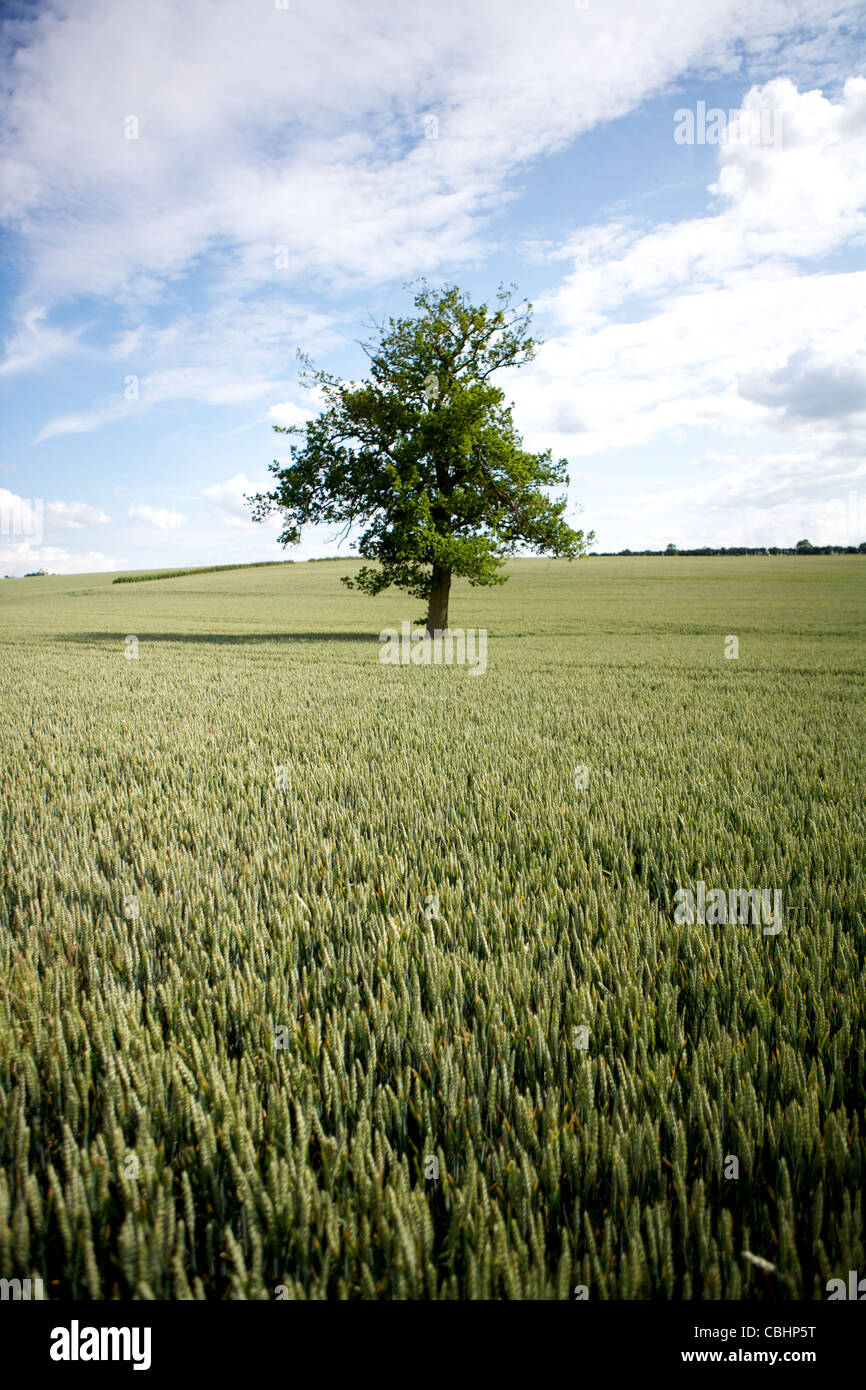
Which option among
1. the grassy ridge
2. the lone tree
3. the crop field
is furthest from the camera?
the grassy ridge

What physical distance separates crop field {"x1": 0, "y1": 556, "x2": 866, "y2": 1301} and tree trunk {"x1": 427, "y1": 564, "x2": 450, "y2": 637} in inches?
773

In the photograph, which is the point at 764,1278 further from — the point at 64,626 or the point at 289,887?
the point at 64,626

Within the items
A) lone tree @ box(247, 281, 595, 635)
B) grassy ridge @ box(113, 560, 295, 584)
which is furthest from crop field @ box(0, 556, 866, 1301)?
grassy ridge @ box(113, 560, 295, 584)

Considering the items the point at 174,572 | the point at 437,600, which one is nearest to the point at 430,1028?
the point at 437,600

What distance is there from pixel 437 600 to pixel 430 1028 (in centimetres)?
2396

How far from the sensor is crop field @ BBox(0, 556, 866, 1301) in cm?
144

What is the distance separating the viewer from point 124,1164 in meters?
1.59

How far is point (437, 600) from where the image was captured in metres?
25.6

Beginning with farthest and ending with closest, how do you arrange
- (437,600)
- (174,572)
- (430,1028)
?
1. (174,572)
2. (437,600)
3. (430,1028)

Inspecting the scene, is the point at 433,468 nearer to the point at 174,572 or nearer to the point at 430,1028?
the point at 430,1028

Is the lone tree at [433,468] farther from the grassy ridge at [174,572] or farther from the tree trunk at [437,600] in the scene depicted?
the grassy ridge at [174,572]

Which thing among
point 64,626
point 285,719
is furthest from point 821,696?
point 64,626

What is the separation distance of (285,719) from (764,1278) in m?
7.78

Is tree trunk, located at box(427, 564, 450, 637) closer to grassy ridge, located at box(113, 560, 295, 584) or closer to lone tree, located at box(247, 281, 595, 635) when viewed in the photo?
lone tree, located at box(247, 281, 595, 635)
